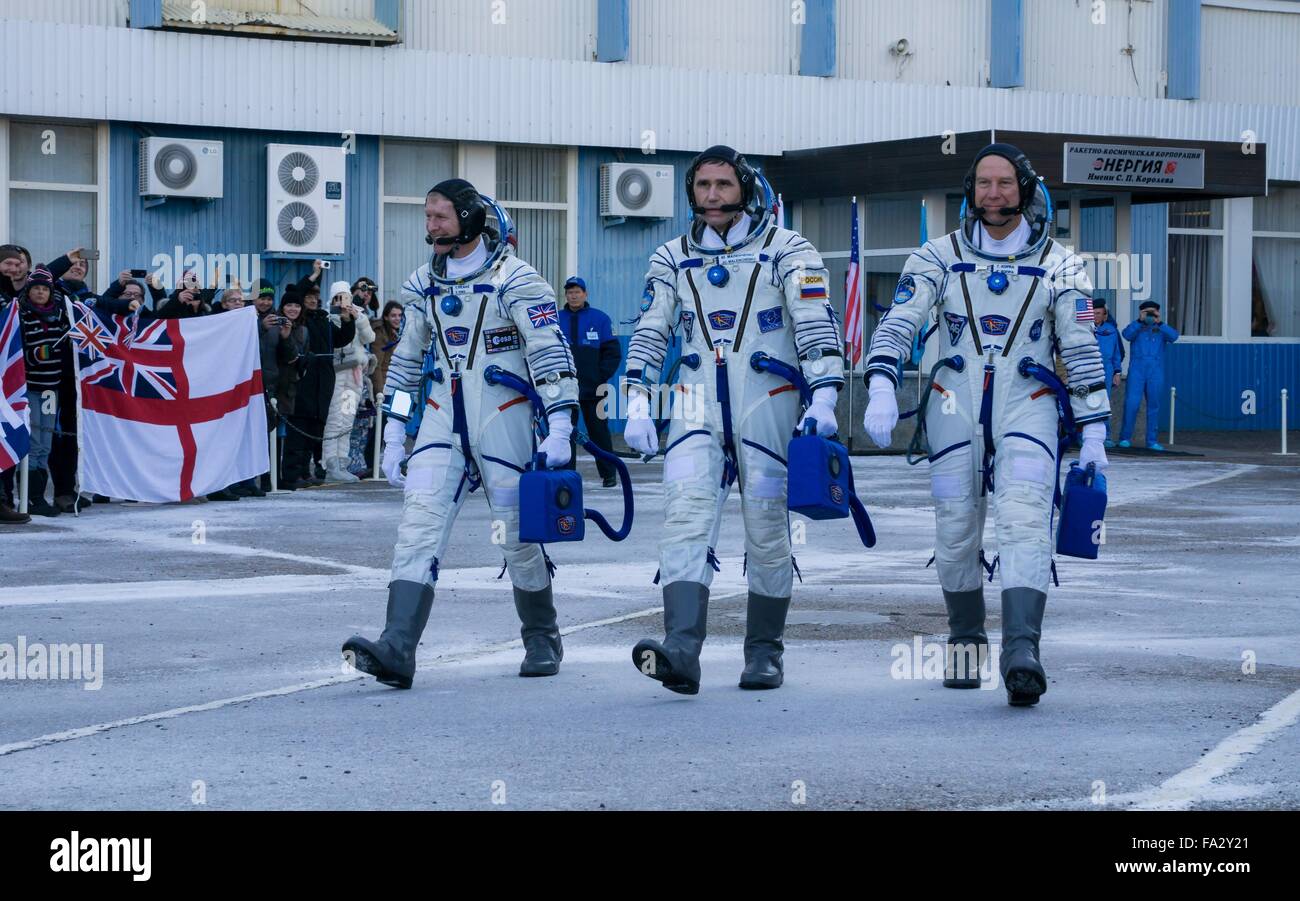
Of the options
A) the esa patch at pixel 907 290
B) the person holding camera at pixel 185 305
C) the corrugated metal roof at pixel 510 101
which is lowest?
the esa patch at pixel 907 290

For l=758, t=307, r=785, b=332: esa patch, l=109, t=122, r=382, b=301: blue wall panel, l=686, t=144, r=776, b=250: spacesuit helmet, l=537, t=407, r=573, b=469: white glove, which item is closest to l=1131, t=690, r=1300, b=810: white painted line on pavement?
l=758, t=307, r=785, b=332: esa patch

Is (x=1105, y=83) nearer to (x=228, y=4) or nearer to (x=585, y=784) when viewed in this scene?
(x=228, y=4)

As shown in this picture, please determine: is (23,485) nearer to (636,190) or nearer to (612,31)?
(636,190)

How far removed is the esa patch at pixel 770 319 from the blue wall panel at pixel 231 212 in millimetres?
17825

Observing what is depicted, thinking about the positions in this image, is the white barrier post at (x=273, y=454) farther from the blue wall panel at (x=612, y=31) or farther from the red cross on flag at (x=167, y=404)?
the blue wall panel at (x=612, y=31)

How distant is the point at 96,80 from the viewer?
2434 cm

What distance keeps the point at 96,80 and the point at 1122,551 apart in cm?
1477

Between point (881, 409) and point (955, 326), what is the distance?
44 centimetres

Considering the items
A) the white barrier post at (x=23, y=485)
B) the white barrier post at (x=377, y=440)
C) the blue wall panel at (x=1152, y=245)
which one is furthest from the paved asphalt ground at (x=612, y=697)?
the blue wall panel at (x=1152, y=245)

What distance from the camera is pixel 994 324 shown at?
815cm

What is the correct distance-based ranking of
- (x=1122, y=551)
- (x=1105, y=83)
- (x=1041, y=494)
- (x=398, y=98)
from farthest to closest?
(x=1105, y=83), (x=398, y=98), (x=1122, y=551), (x=1041, y=494)

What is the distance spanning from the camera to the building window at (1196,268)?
32312 millimetres

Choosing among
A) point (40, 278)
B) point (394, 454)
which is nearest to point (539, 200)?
point (40, 278)

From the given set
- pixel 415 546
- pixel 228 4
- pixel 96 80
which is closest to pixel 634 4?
pixel 228 4
